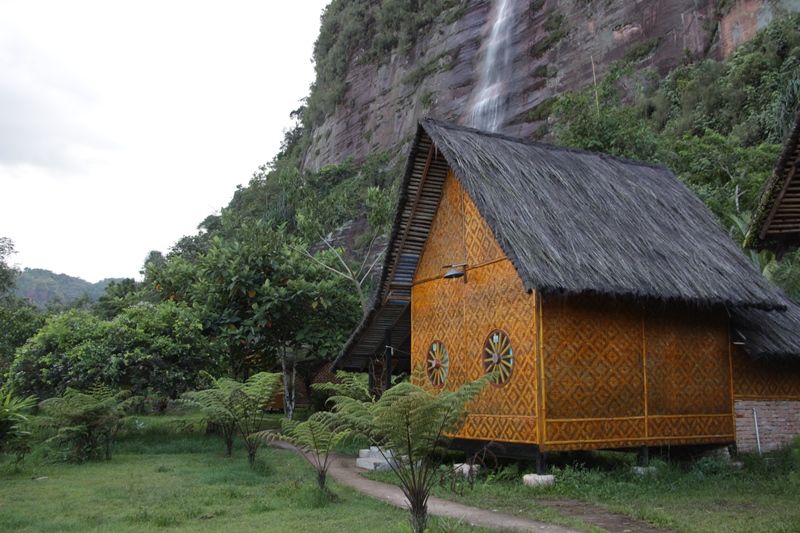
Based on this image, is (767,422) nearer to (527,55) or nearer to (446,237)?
(446,237)

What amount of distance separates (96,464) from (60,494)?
308 centimetres

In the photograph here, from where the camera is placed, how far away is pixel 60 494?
862cm

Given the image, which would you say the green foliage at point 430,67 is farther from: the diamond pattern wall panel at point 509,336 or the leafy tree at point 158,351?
the diamond pattern wall panel at point 509,336

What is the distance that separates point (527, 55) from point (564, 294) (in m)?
33.0

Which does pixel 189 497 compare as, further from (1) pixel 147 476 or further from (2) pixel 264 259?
(2) pixel 264 259

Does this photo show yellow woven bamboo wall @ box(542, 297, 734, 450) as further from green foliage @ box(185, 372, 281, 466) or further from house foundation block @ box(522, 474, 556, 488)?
green foliage @ box(185, 372, 281, 466)

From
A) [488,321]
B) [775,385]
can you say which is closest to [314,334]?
[488,321]

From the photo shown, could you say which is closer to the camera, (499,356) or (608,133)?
(499,356)

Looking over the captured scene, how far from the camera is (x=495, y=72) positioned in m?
40.7

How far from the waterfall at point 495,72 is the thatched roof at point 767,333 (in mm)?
27650

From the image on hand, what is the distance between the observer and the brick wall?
1089 centimetres

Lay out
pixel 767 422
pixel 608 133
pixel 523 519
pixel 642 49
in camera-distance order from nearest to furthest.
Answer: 1. pixel 523 519
2. pixel 767 422
3. pixel 608 133
4. pixel 642 49

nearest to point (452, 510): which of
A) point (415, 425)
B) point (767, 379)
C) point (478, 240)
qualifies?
point (415, 425)

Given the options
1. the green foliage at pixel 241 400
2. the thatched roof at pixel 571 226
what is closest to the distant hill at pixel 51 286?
the green foliage at pixel 241 400
